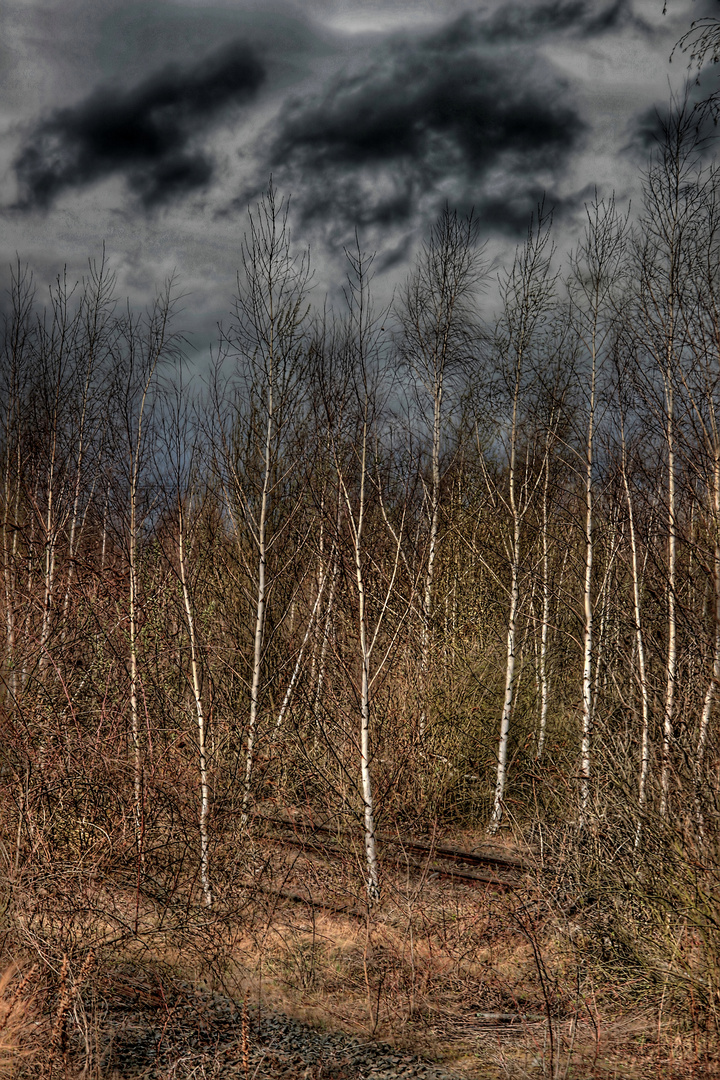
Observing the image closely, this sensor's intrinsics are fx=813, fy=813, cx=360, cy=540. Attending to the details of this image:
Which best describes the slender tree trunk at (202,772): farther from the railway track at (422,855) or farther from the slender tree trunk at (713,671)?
the slender tree trunk at (713,671)

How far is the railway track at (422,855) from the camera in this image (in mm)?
9523

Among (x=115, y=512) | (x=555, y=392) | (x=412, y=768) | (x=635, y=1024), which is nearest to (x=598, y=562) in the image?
(x=555, y=392)

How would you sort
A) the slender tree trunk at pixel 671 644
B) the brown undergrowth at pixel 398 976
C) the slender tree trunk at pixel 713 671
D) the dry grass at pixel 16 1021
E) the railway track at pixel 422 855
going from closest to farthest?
1. the dry grass at pixel 16 1021
2. the brown undergrowth at pixel 398 976
3. the slender tree trunk at pixel 713 671
4. the slender tree trunk at pixel 671 644
5. the railway track at pixel 422 855

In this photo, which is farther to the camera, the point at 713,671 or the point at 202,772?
the point at 202,772

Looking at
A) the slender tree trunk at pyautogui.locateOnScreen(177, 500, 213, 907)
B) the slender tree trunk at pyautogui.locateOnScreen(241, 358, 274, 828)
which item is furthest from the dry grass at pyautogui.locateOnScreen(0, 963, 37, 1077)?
the slender tree trunk at pyautogui.locateOnScreen(241, 358, 274, 828)

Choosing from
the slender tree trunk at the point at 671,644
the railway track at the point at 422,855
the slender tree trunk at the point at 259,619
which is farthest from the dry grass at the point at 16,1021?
the slender tree trunk at the point at 671,644

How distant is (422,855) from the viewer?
10719 millimetres

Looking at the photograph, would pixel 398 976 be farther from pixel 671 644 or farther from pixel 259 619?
pixel 259 619

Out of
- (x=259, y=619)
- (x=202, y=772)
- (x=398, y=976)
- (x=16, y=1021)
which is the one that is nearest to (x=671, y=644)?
(x=398, y=976)

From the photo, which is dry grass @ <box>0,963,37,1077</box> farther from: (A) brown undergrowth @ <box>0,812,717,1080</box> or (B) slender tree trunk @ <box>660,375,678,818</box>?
(B) slender tree trunk @ <box>660,375,678,818</box>

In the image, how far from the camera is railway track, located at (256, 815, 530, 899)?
31.2ft

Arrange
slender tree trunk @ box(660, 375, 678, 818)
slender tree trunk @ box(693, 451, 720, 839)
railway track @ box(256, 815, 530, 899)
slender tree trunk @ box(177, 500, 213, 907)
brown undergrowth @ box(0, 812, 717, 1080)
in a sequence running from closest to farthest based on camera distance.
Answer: brown undergrowth @ box(0, 812, 717, 1080)
slender tree trunk @ box(693, 451, 720, 839)
slender tree trunk @ box(660, 375, 678, 818)
slender tree trunk @ box(177, 500, 213, 907)
railway track @ box(256, 815, 530, 899)

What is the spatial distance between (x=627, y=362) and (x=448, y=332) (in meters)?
5.41

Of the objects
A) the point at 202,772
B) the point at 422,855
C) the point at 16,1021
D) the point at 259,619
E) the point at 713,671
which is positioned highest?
the point at 259,619
